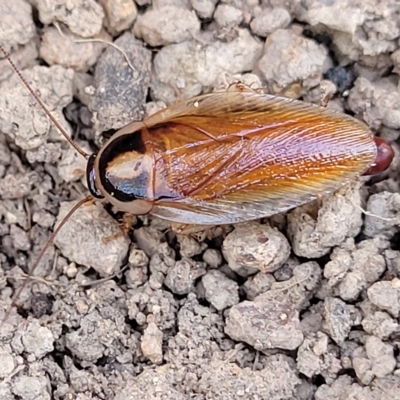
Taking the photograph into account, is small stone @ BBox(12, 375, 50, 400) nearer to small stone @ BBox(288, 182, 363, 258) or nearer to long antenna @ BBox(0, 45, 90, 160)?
long antenna @ BBox(0, 45, 90, 160)

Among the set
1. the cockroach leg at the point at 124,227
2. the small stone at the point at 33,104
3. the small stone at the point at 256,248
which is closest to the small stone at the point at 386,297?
the small stone at the point at 256,248

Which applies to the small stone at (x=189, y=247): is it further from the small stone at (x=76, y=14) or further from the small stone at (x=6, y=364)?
the small stone at (x=76, y=14)

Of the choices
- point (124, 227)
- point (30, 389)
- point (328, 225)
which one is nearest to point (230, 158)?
point (328, 225)

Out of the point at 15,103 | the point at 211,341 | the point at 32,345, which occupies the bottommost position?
the point at 211,341

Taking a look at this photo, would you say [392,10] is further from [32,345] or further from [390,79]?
[32,345]

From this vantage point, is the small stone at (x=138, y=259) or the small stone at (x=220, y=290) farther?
the small stone at (x=138, y=259)

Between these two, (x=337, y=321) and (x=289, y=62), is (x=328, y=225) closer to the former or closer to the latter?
(x=337, y=321)

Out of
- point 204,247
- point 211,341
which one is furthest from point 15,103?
point 211,341
